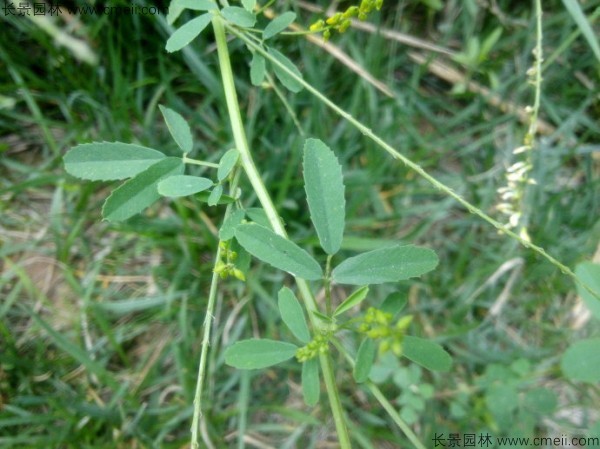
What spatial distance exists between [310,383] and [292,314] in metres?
0.10

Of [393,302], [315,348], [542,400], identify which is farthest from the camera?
[542,400]

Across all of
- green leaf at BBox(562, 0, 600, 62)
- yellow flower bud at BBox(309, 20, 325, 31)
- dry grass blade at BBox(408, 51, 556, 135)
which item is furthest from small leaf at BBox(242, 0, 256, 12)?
dry grass blade at BBox(408, 51, 556, 135)

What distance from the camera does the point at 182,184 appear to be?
860mm

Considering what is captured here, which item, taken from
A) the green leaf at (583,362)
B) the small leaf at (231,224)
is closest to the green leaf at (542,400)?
the green leaf at (583,362)

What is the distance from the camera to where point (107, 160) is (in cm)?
92

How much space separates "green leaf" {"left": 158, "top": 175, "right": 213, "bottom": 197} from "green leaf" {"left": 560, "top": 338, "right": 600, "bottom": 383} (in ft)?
2.38

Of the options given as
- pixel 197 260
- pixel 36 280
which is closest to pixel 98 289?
pixel 36 280

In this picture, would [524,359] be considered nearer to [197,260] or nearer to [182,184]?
[197,260]

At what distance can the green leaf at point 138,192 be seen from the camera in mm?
886

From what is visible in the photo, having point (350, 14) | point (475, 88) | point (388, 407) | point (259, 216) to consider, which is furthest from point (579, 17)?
point (388, 407)

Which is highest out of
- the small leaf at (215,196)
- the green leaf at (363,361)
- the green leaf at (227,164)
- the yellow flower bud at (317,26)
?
the yellow flower bud at (317,26)

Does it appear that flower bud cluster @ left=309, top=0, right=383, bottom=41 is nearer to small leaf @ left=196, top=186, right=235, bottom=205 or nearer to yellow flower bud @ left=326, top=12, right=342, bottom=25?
yellow flower bud @ left=326, top=12, right=342, bottom=25

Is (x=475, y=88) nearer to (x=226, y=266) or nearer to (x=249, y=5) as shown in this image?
(x=249, y=5)

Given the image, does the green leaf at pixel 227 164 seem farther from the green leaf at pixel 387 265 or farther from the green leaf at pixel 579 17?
the green leaf at pixel 579 17
